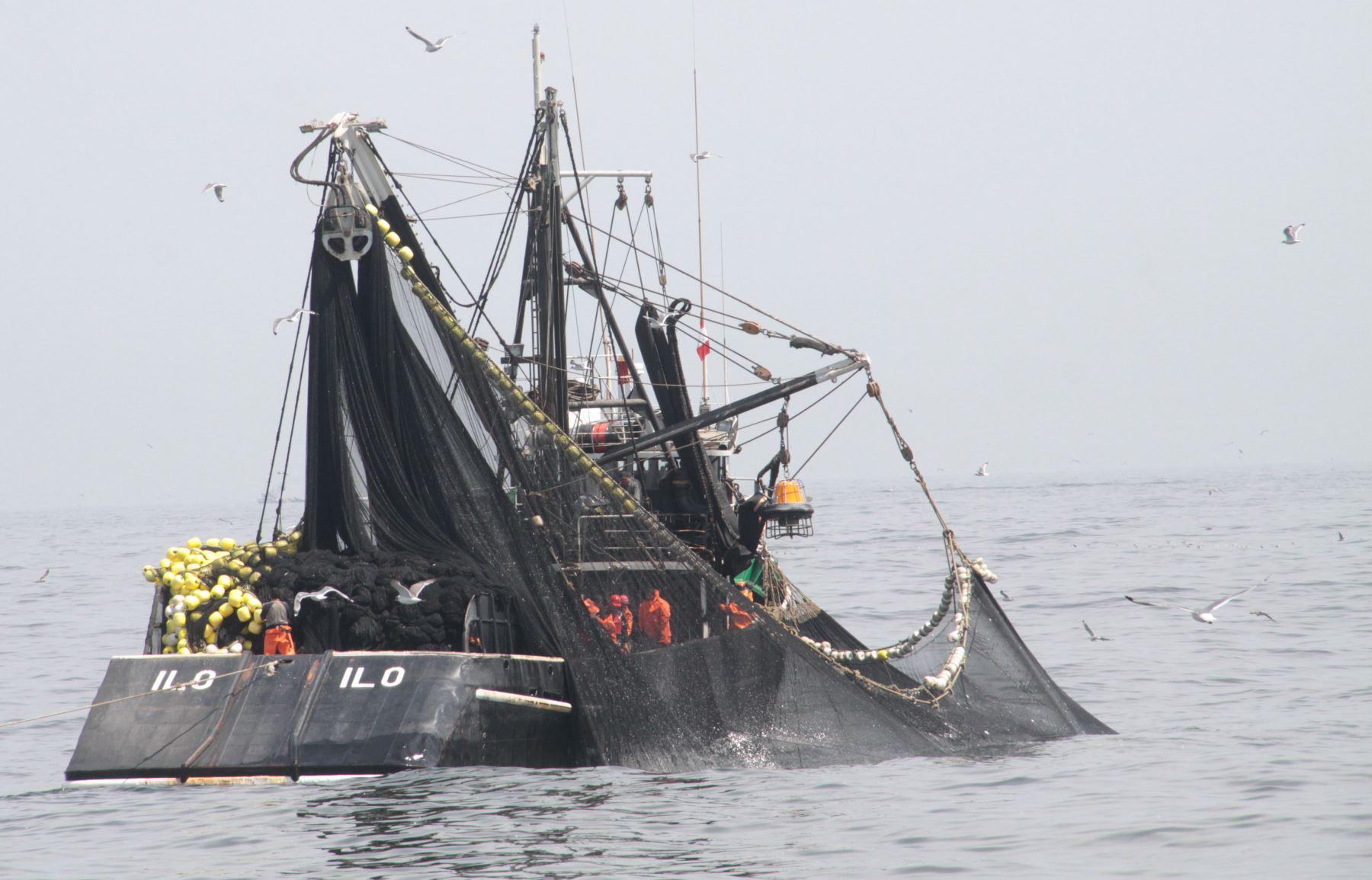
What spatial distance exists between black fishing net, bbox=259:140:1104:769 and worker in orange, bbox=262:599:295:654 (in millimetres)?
207

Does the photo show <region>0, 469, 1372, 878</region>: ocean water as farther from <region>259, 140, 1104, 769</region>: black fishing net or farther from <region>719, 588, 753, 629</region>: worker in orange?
<region>719, 588, 753, 629</region>: worker in orange

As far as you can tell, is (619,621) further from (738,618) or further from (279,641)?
(279,641)

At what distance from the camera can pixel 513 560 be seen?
1262 cm

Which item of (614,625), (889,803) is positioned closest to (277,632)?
(614,625)

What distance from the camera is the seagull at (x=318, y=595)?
1212 centimetres

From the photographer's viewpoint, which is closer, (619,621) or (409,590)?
(409,590)

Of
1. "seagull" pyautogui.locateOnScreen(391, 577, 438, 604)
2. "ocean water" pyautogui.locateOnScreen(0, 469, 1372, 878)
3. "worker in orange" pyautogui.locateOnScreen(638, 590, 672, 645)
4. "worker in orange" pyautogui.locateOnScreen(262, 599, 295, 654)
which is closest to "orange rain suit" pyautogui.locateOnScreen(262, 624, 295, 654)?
"worker in orange" pyautogui.locateOnScreen(262, 599, 295, 654)

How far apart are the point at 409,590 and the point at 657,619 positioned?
217cm

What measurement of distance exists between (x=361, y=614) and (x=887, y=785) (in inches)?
185

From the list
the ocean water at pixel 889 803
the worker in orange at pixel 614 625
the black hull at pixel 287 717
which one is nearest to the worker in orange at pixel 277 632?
the black hull at pixel 287 717

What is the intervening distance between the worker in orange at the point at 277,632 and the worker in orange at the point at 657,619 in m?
2.98

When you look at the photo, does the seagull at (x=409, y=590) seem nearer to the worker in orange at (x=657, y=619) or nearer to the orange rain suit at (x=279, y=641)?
the orange rain suit at (x=279, y=641)

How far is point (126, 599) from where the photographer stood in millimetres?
34125

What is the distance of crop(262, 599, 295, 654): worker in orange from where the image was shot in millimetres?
12141
